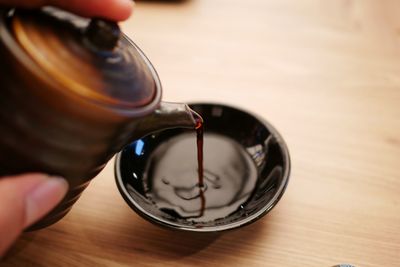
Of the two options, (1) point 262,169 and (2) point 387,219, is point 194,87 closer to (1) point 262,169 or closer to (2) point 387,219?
(1) point 262,169

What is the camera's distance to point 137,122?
0.62 metres

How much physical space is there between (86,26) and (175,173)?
410 mm

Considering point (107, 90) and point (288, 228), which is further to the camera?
point (288, 228)

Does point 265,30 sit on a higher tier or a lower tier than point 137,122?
lower

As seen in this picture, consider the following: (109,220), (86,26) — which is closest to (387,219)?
(109,220)

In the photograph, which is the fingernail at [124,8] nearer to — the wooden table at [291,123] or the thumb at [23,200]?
the thumb at [23,200]

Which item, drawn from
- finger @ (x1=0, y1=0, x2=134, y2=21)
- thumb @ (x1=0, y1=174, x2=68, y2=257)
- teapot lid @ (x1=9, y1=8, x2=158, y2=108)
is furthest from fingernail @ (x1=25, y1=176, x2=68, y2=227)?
finger @ (x1=0, y1=0, x2=134, y2=21)

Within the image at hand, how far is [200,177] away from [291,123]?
30 centimetres

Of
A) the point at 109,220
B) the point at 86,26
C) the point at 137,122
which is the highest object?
the point at 86,26

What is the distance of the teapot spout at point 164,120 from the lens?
658mm

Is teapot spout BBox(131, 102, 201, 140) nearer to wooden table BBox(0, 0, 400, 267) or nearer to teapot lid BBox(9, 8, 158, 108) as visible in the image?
teapot lid BBox(9, 8, 158, 108)

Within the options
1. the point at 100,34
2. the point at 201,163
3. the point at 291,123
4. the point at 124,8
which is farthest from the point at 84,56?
the point at 291,123

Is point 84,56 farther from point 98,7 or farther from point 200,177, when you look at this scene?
point 200,177

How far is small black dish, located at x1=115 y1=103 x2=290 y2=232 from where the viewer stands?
0.80 meters
